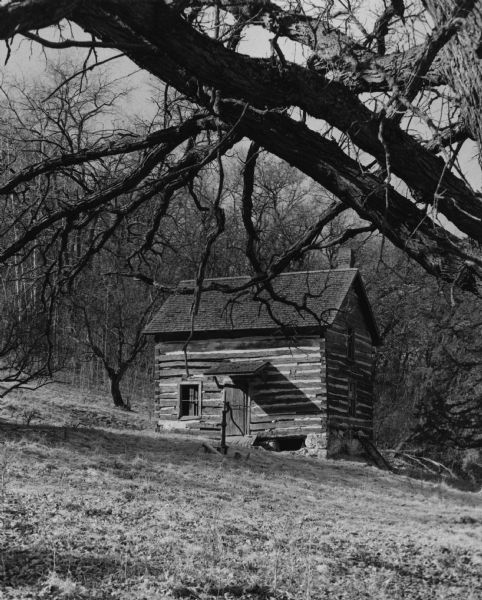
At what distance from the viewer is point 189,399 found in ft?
99.9

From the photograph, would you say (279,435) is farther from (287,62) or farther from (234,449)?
(287,62)

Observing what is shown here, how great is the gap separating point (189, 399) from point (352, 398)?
6.36 m

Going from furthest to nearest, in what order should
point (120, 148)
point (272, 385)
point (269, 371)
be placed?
point (269, 371)
point (272, 385)
point (120, 148)

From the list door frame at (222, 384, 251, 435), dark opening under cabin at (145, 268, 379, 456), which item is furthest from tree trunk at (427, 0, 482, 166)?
door frame at (222, 384, 251, 435)

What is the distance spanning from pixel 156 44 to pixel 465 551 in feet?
27.2

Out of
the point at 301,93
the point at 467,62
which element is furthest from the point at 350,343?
the point at 467,62

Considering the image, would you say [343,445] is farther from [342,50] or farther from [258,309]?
[342,50]

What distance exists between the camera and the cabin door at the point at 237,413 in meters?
29.0

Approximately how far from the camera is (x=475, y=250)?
5.81 m

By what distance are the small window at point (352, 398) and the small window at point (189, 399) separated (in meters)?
5.84

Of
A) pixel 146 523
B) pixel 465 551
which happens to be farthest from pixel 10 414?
pixel 465 551

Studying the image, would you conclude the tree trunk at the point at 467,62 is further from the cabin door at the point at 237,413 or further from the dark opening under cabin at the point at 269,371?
the cabin door at the point at 237,413

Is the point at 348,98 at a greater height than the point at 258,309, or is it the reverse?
the point at 258,309

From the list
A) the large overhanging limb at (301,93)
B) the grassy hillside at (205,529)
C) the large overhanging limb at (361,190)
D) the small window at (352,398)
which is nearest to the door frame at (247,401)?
the small window at (352,398)
